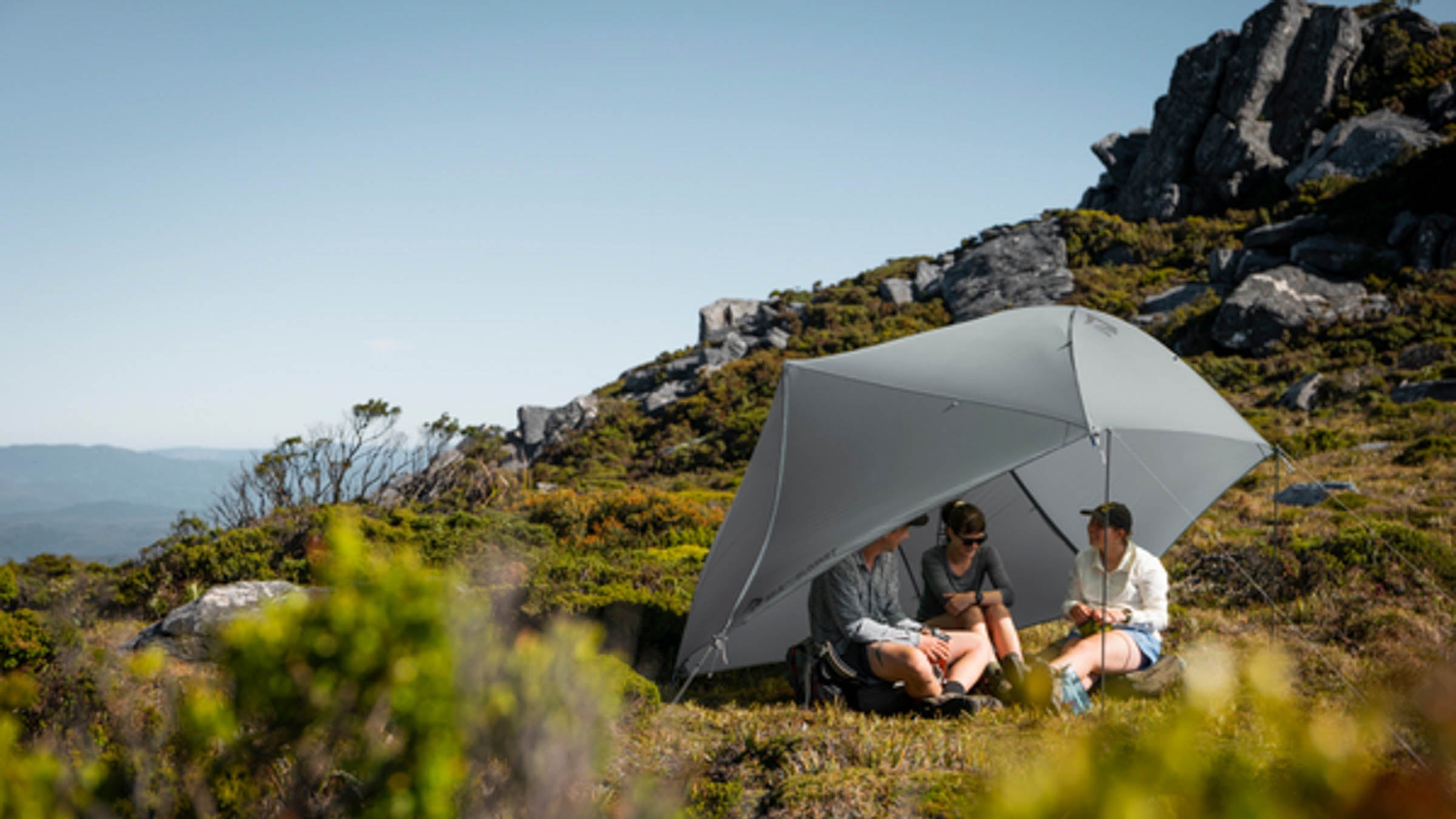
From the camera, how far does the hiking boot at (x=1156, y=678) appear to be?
5281 millimetres

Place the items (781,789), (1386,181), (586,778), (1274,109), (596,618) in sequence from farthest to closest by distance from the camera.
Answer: (1274,109) < (1386,181) < (596,618) < (781,789) < (586,778)

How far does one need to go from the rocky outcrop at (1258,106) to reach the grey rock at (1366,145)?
0.10 meters

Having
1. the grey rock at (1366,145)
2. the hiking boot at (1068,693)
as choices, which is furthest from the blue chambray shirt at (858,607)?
the grey rock at (1366,145)

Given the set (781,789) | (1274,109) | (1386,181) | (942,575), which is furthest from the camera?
(1274,109)

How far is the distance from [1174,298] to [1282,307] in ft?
19.4

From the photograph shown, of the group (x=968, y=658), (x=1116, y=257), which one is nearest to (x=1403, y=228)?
(x=1116, y=257)

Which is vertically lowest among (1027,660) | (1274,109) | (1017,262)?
(1027,660)

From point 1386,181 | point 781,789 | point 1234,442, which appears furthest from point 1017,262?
point 781,789

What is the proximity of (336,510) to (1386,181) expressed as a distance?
34.5 metres

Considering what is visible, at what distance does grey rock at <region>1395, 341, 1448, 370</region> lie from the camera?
1909cm

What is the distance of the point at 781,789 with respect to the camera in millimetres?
3748

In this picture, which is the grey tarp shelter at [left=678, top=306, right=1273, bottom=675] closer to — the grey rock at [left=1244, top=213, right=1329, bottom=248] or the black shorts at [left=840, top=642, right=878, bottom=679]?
the black shorts at [left=840, top=642, right=878, bottom=679]

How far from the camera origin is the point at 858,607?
18.1ft

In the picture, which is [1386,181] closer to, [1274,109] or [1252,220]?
[1252,220]
